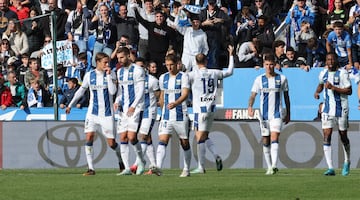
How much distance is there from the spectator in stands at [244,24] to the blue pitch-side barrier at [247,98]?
2.02 metres

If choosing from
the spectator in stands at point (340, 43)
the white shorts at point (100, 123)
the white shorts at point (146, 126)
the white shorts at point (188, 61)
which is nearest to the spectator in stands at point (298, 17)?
the spectator in stands at point (340, 43)

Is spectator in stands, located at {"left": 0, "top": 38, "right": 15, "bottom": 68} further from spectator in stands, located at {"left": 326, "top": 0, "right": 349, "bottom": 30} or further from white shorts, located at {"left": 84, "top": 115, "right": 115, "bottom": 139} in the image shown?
white shorts, located at {"left": 84, "top": 115, "right": 115, "bottom": 139}

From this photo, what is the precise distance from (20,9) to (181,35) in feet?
17.7

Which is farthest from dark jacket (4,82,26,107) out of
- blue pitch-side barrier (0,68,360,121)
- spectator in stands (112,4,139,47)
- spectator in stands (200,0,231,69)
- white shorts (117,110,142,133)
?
white shorts (117,110,142,133)

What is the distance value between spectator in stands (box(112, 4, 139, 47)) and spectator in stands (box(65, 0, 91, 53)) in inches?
42.4

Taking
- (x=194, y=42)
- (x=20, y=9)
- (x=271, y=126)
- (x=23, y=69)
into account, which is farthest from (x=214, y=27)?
(x=271, y=126)

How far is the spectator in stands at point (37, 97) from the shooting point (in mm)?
28031

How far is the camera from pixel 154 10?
97.3 feet

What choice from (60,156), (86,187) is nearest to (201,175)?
(86,187)

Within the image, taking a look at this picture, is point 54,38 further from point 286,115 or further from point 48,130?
point 286,115

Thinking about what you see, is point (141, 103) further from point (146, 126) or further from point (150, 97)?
point (150, 97)

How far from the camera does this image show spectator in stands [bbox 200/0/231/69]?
28609 millimetres

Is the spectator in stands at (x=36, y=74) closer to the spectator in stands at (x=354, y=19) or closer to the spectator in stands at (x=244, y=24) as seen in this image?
the spectator in stands at (x=244, y=24)

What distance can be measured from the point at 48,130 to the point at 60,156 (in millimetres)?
652
